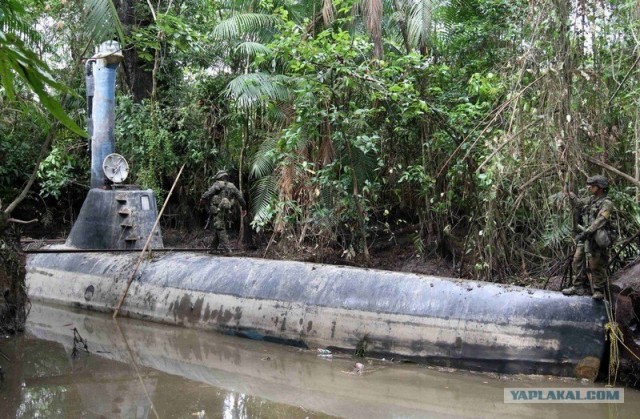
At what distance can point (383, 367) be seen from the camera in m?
8.04

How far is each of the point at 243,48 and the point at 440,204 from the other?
549cm

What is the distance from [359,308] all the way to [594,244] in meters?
2.95

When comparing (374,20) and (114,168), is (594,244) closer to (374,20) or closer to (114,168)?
(374,20)

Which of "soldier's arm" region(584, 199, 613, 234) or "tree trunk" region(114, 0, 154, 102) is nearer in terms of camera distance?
"soldier's arm" region(584, 199, 613, 234)

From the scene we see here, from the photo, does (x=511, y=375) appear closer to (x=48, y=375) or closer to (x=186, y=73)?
(x=48, y=375)

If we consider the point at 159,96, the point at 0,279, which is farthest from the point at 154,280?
the point at 159,96

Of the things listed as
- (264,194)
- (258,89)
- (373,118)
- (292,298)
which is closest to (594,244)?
(292,298)

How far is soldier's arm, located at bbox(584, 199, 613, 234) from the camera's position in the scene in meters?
7.52

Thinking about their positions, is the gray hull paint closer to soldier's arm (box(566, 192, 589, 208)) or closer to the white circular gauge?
soldier's arm (box(566, 192, 589, 208))

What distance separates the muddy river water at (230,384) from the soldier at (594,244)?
1.12 meters

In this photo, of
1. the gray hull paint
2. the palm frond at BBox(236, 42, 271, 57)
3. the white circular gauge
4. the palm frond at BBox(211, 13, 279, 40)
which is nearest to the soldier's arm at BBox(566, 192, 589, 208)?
the gray hull paint

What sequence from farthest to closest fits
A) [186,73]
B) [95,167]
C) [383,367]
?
[186,73] < [95,167] < [383,367]

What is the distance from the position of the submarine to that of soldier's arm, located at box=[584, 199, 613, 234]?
0.81 metres

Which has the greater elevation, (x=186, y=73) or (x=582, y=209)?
(x=186, y=73)
